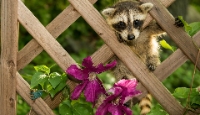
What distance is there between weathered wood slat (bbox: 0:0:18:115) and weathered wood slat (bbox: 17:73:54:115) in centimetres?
5

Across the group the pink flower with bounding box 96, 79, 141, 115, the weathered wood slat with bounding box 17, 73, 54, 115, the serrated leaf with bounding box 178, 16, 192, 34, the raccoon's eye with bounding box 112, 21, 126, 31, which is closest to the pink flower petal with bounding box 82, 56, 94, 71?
the pink flower with bounding box 96, 79, 141, 115

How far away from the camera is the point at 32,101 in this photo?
10.1ft

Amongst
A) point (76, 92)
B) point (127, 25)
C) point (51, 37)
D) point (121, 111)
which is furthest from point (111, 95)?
point (127, 25)

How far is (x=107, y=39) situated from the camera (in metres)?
2.95

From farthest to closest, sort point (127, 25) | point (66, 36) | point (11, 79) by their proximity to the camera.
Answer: point (66, 36) < point (127, 25) < point (11, 79)

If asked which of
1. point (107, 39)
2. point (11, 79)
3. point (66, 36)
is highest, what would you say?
point (66, 36)

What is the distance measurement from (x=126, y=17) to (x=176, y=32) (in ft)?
3.54

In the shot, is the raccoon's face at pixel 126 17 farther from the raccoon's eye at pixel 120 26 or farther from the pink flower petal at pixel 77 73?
the pink flower petal at pixel 77 73

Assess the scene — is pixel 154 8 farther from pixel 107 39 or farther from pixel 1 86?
pixel 1 86

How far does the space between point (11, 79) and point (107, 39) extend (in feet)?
2.63

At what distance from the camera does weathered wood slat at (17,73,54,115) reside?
10.0ft

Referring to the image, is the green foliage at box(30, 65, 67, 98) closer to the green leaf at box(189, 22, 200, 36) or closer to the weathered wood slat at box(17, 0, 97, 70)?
the weathered wood slat at box(17, 0, 97, 70)

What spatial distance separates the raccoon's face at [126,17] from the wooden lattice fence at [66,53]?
2.16 feet

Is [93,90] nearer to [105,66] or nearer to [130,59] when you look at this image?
[105,66]
